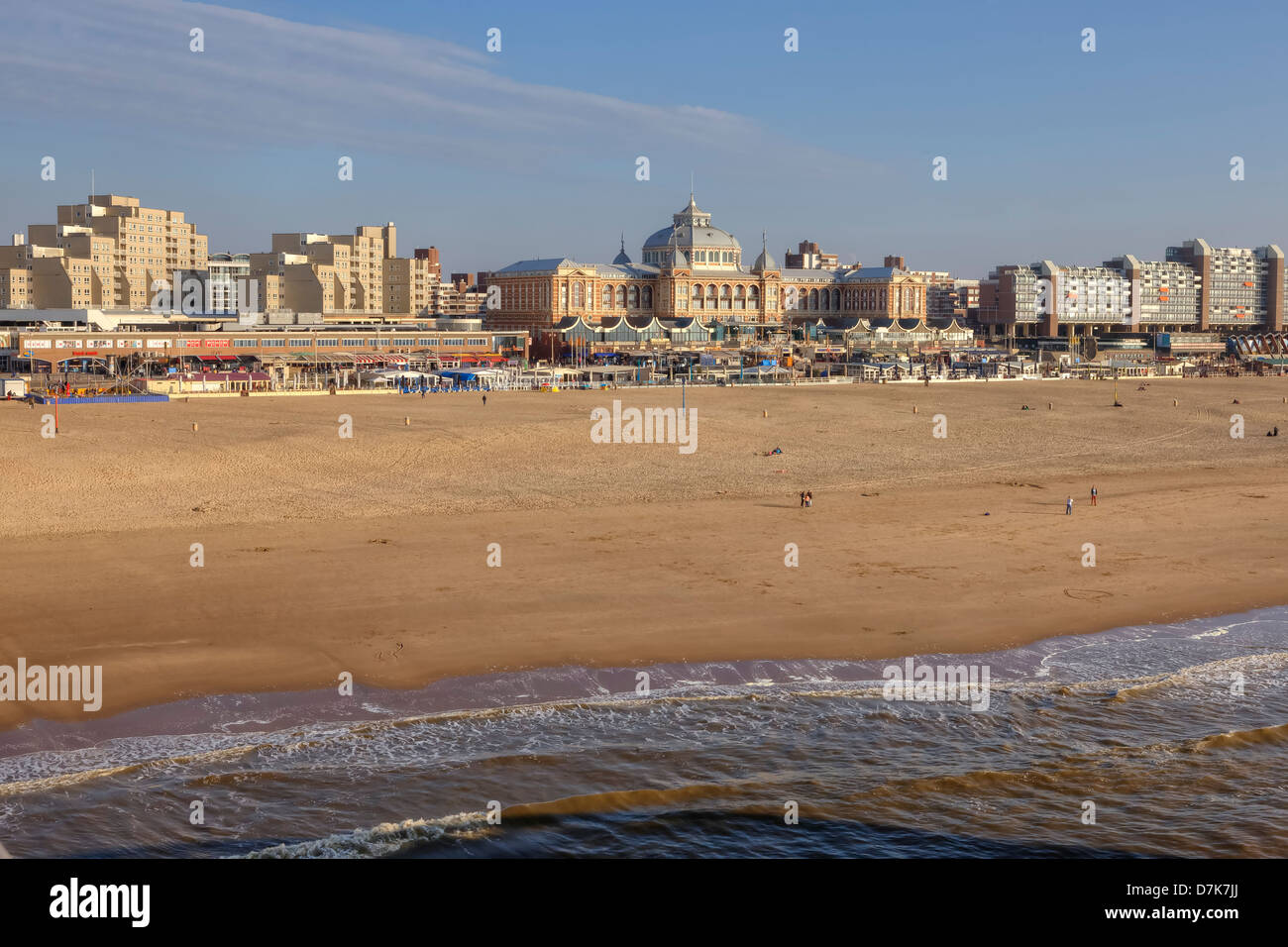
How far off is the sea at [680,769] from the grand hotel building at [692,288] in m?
83.5

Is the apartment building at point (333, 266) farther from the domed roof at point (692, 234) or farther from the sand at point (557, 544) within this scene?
the sand at point (557, 544)

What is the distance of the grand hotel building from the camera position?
106500 millimetres

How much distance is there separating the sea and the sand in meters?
1.25

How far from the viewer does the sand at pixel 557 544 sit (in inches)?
722

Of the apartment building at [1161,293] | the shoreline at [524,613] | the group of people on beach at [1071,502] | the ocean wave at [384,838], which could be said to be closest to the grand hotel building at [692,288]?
the apartment building at [1161,293]

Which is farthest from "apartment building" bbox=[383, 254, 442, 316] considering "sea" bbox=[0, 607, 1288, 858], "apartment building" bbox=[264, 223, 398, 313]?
"sea" bbox=[0, 607, 1288, 858]

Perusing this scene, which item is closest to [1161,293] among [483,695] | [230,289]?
[230,289]

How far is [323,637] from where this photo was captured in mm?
18234

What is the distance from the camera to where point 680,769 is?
1391 centimetres

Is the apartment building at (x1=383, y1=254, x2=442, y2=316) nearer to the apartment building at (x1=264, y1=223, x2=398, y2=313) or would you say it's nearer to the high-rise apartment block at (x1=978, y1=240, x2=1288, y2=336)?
the apartment building at (x1=264, y1=223, x2=398, y2=313)

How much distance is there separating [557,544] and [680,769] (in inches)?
458

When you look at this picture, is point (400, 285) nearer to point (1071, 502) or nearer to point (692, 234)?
point (692, 234)

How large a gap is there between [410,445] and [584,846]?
2743cm
